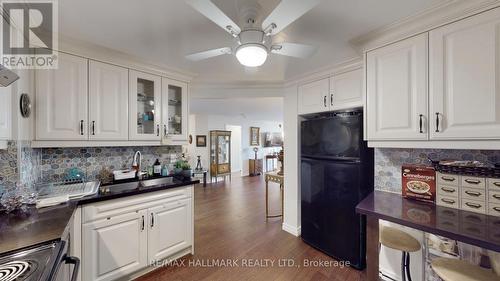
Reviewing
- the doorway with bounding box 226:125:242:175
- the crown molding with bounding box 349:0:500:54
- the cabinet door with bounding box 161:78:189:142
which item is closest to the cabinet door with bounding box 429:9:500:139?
the crown molding with bounding box 349:0:500:54

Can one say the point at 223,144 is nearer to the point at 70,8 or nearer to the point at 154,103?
the point at 154,103

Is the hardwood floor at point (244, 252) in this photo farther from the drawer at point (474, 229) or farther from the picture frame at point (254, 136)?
the picture frame at point (254, 136)

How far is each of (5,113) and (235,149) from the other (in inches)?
248

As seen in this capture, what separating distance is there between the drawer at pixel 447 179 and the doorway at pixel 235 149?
612 cm

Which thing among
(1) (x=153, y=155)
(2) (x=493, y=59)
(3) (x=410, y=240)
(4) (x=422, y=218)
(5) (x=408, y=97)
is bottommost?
(3) (x=410, y=240)

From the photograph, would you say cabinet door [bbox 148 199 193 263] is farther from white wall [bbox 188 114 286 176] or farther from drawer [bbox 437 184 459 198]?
white wall [bbox 188 114 286 176]

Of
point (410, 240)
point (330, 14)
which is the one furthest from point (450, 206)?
point (330, 14)

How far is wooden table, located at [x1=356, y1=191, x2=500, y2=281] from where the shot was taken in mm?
1066

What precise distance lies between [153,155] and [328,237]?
228 cm

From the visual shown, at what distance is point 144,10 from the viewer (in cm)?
134

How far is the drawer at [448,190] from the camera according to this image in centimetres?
144

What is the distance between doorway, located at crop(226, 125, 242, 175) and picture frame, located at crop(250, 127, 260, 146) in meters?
0.63

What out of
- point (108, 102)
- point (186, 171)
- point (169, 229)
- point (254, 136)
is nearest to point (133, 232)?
point (169, 229)

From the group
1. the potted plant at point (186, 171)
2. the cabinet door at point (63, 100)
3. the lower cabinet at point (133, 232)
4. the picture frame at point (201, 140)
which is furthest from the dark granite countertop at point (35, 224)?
the picture frame at point (201, 140)
